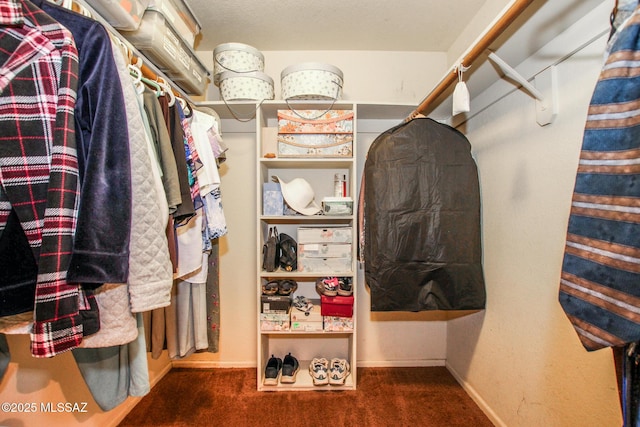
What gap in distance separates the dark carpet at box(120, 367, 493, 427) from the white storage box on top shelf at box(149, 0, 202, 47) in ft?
6.53

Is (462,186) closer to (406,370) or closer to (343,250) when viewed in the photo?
(343,250)

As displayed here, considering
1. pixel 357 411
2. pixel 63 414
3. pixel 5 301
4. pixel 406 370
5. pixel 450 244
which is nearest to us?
pixel 5 301

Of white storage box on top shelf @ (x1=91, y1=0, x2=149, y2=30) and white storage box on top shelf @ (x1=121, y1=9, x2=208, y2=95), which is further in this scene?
white storage box on top shelf @ (x1=121, y1=9, x2=208, y2=95)

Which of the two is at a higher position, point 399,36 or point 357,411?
point 399,36

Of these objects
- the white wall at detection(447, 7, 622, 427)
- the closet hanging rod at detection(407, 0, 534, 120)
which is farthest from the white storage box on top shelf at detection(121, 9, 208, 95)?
the white wall at detection(447, 7, 622, 427)

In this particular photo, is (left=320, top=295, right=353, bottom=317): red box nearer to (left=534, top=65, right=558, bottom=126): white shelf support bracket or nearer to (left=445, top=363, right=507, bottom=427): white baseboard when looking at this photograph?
(left=445, top=363, right=507, bottom=427): white baseboard

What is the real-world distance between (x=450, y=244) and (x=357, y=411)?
108 cm

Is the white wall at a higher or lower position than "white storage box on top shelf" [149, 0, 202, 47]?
lower

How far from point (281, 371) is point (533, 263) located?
1.56 metres

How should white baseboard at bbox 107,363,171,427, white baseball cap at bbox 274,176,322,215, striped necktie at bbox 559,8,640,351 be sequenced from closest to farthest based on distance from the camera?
striped necktie at bbox 559,8,640,351
white baseboard at bbox 107,363,171,427
white baseball cap at bbox 274,176,322,215

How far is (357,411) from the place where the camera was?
1456 mm

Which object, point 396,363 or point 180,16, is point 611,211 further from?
point 396,363

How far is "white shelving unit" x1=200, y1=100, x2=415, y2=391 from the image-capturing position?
156 cm

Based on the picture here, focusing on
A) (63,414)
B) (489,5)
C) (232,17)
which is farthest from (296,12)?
(63,414)
